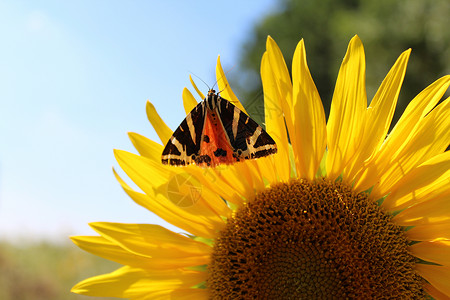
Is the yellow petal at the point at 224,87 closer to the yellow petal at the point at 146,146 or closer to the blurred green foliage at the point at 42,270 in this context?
the yellow petal at the point at 146,146

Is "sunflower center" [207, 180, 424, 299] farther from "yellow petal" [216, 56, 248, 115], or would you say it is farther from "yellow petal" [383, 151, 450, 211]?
"yellow petal" [216, 56, 248, 115]

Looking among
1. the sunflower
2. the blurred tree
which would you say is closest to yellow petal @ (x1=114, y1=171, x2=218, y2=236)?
the sunflower

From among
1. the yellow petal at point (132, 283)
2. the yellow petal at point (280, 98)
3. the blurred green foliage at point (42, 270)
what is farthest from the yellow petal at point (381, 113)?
the blurred green foliage at point (42, 270)

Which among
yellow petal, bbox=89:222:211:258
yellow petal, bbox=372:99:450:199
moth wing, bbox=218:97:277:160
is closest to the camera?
moth wing, bbox=218:97:277:160

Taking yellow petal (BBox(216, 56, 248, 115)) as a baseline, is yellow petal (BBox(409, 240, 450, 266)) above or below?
below

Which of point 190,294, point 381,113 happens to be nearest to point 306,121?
point 381,113

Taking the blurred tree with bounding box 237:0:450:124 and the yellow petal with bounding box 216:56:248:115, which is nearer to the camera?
Answer: the yellow petal with bounding box 216:56:248:115

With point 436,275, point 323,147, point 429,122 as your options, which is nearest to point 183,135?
point 323,147
